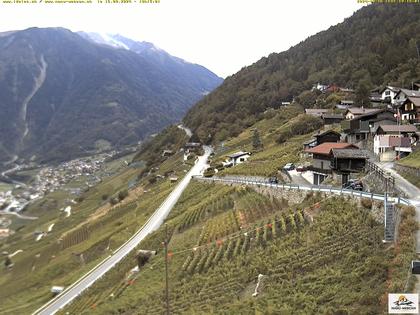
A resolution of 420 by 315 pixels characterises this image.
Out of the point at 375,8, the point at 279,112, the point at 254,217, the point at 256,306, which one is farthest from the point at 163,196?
the point at 375,8

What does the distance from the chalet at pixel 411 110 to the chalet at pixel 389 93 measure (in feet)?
54.1

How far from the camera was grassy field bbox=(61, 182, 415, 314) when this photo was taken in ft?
72.1

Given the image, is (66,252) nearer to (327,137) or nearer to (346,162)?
(327,137)

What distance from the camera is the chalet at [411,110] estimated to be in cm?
7044

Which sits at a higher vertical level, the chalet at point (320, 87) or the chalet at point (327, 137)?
the chalet at point (320, 87)

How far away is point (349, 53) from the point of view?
6280 inches

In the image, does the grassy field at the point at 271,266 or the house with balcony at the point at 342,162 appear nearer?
the grassy field at the point at 271,266

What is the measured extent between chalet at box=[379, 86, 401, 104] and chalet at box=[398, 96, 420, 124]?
16490mm

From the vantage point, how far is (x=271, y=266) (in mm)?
28438

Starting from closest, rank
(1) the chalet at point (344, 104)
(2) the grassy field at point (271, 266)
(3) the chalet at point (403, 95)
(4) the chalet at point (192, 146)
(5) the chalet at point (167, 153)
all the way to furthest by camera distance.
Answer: (2) the grassy field at point (271, 266)
(3) the chalet at point (403, 95)
(1) the chalet at point (344, 104)
(4) the chalet at point (192, 146)
(5) the chalet at point (167, 153)

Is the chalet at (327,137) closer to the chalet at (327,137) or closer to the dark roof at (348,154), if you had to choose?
the chalet at (327,137)

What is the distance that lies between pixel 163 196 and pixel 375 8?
150 m

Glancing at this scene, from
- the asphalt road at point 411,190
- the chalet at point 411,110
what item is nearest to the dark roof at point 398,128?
the chalet at point 411,110

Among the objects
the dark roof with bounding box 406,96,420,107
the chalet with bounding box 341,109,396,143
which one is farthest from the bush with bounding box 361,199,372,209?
the dark roof with bounding box 406,96,420,107
